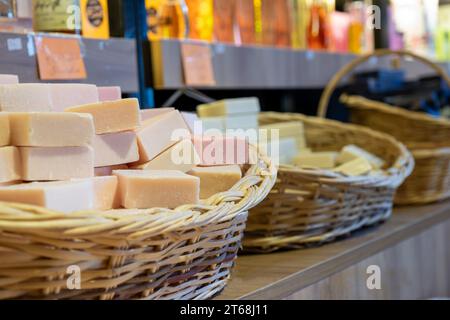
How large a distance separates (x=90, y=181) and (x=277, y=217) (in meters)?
0.54

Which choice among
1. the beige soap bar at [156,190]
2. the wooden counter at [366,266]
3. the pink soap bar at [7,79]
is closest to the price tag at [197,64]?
the wooden counter at [366,266]

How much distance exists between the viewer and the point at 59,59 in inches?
48.8

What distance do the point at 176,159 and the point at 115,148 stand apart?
0.09 metres

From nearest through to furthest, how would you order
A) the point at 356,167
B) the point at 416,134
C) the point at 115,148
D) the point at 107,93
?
the point at 115,148 → the point at 107,93 → the point at 356,167 → the point at 416,134

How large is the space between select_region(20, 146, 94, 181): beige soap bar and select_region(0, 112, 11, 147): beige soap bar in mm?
20

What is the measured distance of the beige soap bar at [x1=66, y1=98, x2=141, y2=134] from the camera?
36.6 inches

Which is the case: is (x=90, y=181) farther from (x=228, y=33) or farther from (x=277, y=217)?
(x=228, y=33)

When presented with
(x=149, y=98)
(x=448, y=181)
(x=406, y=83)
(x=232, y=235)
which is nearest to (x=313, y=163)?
(x=149, y=98)

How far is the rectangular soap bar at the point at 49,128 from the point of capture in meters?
0.82

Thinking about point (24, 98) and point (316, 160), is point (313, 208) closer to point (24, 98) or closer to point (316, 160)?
point (316, 160)

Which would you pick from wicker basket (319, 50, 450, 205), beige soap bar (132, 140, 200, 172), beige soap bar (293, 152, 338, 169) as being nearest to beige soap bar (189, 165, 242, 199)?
beige soap bar (132, 140, 200, 172)

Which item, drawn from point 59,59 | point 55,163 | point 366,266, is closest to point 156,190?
point 55,163

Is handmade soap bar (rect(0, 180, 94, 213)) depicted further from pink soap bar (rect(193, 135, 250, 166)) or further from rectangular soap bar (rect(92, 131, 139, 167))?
pink soap bar (rect(193, 135, 250, 166))

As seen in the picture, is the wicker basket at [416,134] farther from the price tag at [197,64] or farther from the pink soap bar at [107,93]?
the pink soap bar at [107,93]
